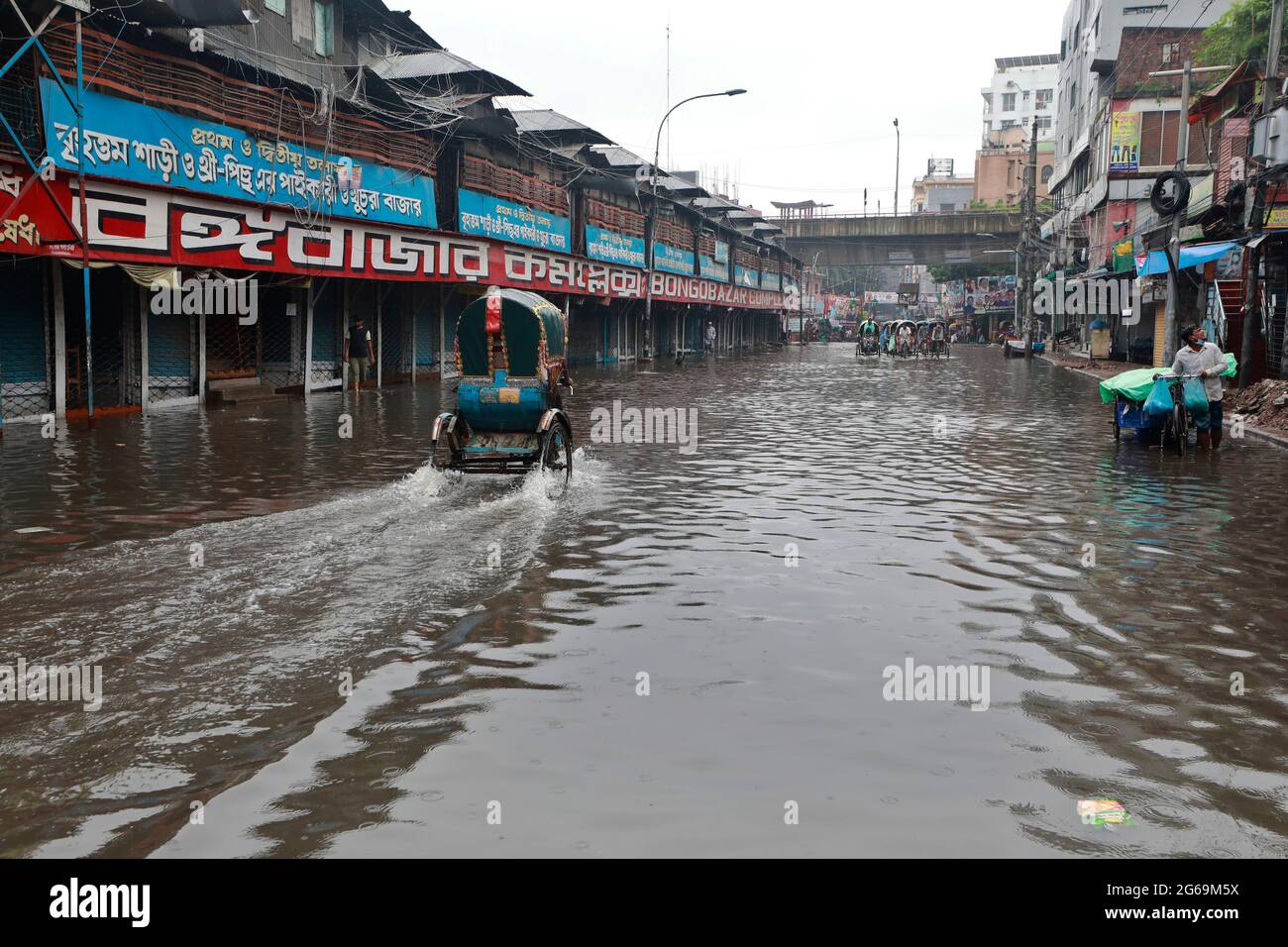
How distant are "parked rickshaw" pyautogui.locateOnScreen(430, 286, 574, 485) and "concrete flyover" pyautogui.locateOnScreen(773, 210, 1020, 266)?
69384 millimetres

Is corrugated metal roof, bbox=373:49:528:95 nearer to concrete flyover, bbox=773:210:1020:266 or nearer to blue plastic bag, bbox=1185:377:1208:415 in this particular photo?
blue plastic bag, bbox=1185:377:1208:415

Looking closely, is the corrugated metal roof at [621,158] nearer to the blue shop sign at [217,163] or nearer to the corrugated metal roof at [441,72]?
the corrugated metal roof at [441,72]

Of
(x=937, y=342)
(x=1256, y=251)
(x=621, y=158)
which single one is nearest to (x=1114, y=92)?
(x=937, y=342)

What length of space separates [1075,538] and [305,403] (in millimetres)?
17177

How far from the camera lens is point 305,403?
22.5 m

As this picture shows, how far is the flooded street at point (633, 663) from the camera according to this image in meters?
3.86

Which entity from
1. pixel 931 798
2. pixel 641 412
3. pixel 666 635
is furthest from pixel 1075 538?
pixel 641 412

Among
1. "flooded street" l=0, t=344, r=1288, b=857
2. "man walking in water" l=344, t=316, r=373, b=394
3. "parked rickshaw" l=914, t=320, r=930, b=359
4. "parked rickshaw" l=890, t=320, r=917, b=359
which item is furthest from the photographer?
"parked rickshaw" l=914, t=320, r=930, b=359

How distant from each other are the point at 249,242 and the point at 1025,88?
433 ft

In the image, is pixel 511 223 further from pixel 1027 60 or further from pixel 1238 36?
pixel 1027 60

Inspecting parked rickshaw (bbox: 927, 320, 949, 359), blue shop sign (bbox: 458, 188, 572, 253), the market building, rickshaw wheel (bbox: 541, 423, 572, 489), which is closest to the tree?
parked rickshaw (bbox: 927, 320, 949, 359)

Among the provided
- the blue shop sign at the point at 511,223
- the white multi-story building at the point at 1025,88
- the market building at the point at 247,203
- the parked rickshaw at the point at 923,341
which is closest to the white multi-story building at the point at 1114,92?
the parked rickshaw at the point at 923,341

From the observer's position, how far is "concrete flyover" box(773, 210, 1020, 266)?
7781cm

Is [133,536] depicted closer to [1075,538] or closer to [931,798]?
[931,798]
